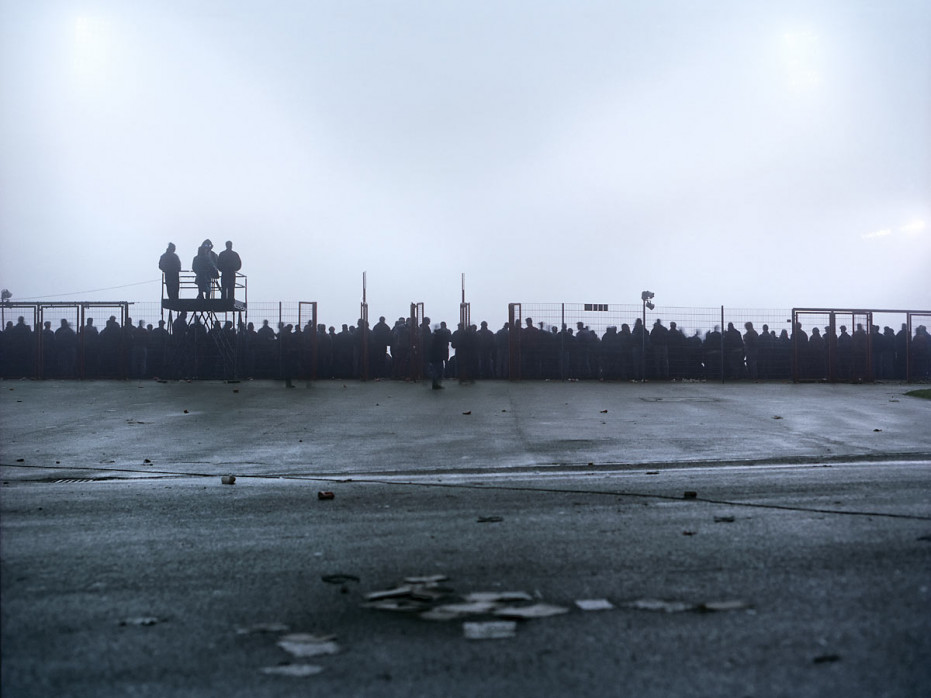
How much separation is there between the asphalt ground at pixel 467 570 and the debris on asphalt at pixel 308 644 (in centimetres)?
1

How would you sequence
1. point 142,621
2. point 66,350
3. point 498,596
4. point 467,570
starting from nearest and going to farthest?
point 142,621 → point 498,596 → point 467,570 → point 66,350

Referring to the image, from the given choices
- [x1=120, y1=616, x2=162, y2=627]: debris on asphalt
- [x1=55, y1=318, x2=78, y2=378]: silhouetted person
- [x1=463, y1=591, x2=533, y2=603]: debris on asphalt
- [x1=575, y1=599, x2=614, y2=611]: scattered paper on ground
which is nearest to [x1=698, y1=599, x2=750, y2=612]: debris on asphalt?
[x1=575, y1=599, x2=614, y2=611]: scattered paper on ground

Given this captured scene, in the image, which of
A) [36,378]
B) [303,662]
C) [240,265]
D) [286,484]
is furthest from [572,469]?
[36,378]

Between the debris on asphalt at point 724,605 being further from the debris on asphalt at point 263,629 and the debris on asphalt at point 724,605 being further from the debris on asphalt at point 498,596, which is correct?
the debris on asphalt at point 263,629

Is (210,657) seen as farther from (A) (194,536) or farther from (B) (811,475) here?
(B) (811,475)

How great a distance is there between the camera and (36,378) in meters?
25.2

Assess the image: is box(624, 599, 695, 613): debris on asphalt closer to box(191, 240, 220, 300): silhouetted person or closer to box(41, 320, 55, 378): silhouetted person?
box(191, 240, 220, 300): silhouetted person

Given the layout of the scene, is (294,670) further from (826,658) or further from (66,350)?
(66,350)

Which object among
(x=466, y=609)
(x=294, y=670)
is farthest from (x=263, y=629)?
(x=466, y=609)

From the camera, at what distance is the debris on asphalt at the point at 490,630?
9.99 feet

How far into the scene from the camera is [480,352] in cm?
2569

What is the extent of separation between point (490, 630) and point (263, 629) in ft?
2.83

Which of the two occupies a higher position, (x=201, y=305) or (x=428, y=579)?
(x=201, y=305)

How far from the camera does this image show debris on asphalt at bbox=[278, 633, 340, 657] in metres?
2.91
